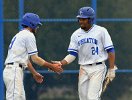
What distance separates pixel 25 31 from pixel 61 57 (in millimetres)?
3192

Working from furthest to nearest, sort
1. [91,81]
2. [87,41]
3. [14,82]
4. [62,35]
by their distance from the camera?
1. [62,35]
2. [87,41]
3. [91,81]
4. [14,82]

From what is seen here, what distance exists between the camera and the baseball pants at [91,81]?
11.7 m

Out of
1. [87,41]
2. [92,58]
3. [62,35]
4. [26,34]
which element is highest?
[26,34]

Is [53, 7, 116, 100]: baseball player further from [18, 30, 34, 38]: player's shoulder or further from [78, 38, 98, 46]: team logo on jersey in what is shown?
[18, 30, 34, 38]: player's shoulder

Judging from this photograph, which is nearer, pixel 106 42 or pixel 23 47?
pixel 23 47

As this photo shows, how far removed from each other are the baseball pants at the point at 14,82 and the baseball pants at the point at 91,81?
3.80 feet

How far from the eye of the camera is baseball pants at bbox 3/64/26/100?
11.2 m

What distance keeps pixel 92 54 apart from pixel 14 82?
1471 millimetres

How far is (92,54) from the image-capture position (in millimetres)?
11828

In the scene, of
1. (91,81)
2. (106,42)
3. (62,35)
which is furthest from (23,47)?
(62,35)

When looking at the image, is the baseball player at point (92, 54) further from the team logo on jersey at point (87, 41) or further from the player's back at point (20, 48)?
the player's back at point (20, 48)

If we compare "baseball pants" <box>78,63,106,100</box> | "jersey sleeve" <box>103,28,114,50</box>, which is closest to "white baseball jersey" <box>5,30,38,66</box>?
"baseball pants" <box>78,63,106,100</box>

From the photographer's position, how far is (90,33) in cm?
1193

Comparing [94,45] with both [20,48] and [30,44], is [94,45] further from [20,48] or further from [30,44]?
[20,48]
